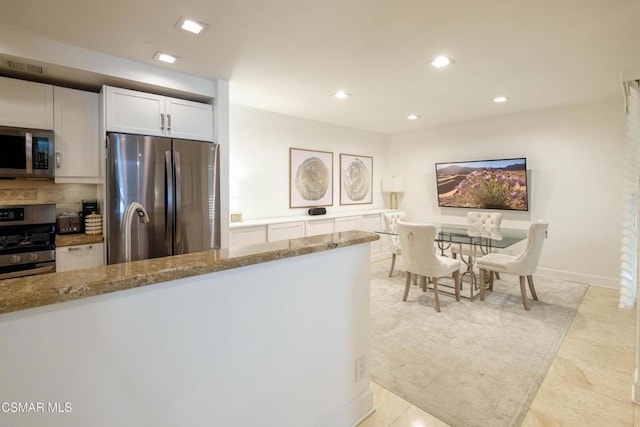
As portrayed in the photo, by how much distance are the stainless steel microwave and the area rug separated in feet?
10.3

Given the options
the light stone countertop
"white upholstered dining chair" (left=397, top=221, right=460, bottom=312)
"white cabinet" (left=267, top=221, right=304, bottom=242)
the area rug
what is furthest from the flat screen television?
the light stone countertop

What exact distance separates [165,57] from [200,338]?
2.50 meters

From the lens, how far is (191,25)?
2.12 metres

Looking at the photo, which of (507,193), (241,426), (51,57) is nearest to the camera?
(241,426)

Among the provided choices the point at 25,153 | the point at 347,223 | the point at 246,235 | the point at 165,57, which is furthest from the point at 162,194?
the point at 347,223

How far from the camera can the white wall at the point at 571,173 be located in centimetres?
396

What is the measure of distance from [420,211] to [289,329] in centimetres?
499

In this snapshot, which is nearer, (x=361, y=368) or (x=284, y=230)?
(x=361, y=368)

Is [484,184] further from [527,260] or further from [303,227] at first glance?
[303,227]

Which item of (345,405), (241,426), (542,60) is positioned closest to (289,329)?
(241,426)

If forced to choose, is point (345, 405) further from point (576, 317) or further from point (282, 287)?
point (576, 317)

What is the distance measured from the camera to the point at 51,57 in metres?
2.32

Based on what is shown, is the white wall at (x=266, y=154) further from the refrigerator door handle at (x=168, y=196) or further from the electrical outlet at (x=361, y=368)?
the electrical outlet at (x=361, y=368)

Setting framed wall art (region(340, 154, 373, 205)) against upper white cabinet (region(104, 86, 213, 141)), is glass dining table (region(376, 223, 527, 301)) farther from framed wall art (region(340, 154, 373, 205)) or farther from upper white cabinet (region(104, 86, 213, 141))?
upper white cabinet (region(104, 86, 213, 141))
